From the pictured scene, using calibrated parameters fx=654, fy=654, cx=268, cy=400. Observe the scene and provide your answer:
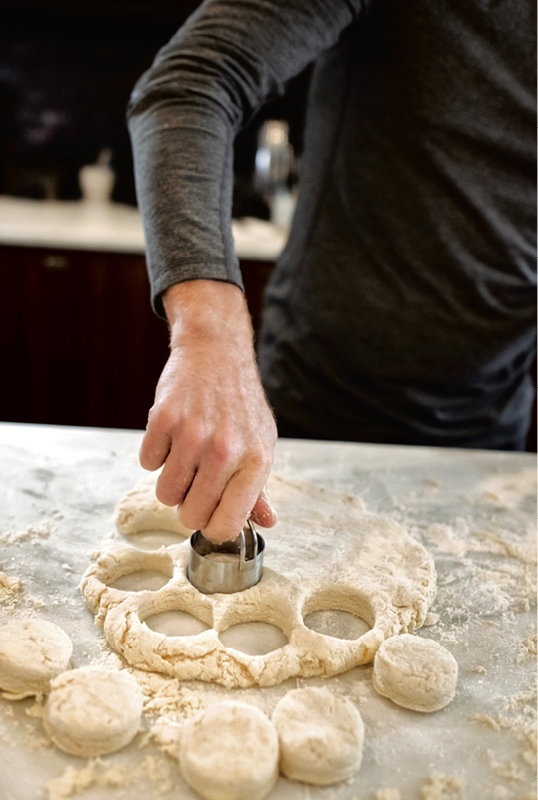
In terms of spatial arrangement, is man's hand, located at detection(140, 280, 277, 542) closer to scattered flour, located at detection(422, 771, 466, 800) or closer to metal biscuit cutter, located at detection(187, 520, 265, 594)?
metal biscuit cutter, located at detection(187, 520, 265, 594)

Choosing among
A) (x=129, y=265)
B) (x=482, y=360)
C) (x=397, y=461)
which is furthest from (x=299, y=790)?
(x=129, y=265)

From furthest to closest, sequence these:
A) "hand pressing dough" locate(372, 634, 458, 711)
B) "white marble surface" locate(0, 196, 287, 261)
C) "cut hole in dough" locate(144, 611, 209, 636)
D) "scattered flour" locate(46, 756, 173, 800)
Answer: "white marble surface" locate(0, 196, 287, 261) → "cut hole in dough" locate(144, 611, 209, 636) → "hand pressing dough" locate(372, 634, 458, 711) → "scattered flour" locate(46, 756, 173, 800)

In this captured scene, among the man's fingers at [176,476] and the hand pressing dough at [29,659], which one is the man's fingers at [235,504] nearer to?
the man's fingers at [176,476]

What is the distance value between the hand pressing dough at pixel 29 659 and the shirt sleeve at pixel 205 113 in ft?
1.49

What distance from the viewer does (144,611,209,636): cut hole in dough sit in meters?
0.82

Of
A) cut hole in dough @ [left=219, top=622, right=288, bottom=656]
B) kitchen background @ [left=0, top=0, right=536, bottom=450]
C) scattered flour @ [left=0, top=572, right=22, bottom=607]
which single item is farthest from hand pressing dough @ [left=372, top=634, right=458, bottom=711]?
kitchen background @ [left=0, top=0, right=536, bottom=450]

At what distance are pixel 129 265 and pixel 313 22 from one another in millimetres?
1457

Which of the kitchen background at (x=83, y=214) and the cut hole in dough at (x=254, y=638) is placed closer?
the cut hole in dough at (x=254, y=638)

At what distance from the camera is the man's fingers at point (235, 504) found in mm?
745

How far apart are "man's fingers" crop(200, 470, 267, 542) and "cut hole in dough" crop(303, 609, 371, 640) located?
20 cm

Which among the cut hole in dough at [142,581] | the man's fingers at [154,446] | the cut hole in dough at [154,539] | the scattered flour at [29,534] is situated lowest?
the cut hole in dough at [154,539]

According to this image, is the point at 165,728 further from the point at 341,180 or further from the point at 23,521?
the point at 341,180

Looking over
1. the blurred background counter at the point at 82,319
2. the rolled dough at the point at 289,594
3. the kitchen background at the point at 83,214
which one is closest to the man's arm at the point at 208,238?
the rolled dough at the point at 289,594

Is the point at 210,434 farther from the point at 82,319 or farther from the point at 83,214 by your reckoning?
the point at 83,214
